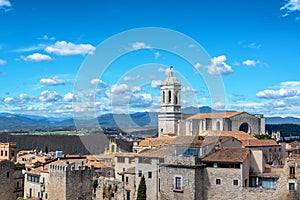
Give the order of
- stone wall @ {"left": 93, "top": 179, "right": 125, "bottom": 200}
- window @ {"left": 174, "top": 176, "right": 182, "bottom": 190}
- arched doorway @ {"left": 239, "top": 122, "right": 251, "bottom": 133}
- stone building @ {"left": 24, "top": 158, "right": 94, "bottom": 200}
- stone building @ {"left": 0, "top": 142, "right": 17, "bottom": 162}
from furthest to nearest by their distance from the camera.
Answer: arched doorway @ {"left": 239, "top": 122, "right": 251, "bottom": 133} → stone building @ {"left": 0, "top": 142, "right": 17, "bottom": 162} → stone wall @ {"left": 93, "top": 179, "right": 125, "bottom": 200} → stone building @ {"left": 24, "top": 158, "right": 94, "bottom": 200} → window @ {"left": 174, "top": 176, "right": 182, "bottom": 190}

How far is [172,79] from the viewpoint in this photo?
94.2m

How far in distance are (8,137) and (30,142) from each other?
6612 millimetres

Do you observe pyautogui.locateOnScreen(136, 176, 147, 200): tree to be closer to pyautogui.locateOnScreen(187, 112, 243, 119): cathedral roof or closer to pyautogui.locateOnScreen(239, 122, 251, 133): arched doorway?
pyautogui.locateOnScreen(187, 112, 243, 119): cathedral roof

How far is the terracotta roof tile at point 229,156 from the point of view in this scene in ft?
128

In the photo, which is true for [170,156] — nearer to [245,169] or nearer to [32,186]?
[245,169]

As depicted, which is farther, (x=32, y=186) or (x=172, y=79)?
(x=172, y=79)

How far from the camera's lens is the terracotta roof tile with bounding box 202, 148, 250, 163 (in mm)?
38875

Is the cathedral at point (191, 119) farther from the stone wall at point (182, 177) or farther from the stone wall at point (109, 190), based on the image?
the stone wall at point (182, 177)

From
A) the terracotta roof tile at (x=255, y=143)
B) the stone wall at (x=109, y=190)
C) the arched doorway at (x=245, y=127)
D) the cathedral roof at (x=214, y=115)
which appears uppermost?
the cathedral roof at (x=214, y=115)

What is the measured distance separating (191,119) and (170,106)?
7.38 meters

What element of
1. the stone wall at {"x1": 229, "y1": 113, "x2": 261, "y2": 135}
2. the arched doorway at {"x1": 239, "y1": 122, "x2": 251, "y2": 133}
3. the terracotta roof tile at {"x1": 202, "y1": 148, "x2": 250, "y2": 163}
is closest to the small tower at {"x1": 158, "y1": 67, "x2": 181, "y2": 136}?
the stone wall at {"x1": 229, "y1": 113, "x2": 261, "y2": 135}

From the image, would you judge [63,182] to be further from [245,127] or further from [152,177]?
[245,127]

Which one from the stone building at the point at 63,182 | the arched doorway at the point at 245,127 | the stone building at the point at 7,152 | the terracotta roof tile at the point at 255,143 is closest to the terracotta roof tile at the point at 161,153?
the stone building at the point at 63,182

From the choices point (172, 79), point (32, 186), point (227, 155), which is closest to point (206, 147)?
point (227, 155)
